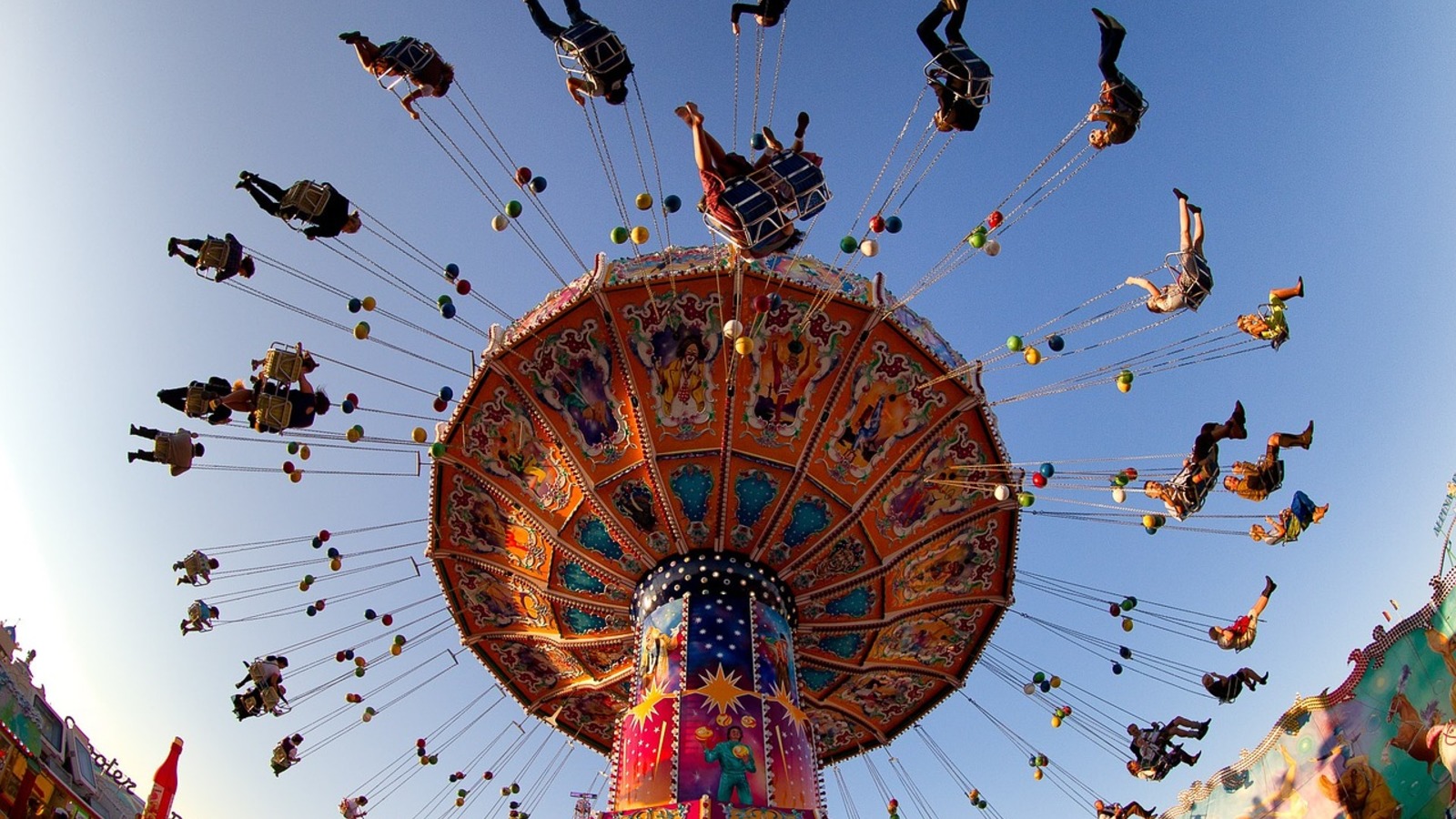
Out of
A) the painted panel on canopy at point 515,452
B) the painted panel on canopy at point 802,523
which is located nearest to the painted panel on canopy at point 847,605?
the painted panel on canopy at point 802,523

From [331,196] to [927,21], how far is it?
21.5 feet

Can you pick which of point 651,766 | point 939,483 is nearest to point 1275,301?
point 939,483

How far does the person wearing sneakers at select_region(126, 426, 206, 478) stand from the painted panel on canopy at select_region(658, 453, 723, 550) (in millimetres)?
5698

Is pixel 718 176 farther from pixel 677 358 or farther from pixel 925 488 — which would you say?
pixel 925 488

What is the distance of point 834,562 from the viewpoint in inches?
550

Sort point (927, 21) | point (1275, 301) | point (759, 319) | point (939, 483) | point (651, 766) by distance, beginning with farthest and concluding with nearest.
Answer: point (939, 483) < point (759, 319) < point (651, 766) < point (1275, 301) < point (927, 21)

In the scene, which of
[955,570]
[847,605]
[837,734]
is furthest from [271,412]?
[837,734]

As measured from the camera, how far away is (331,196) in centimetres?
1102

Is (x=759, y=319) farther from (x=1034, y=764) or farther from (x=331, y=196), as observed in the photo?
(x=1034, y=764)

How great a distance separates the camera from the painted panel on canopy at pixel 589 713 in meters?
15.9

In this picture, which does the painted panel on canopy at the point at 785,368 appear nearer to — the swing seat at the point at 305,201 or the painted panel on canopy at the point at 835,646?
the painted panel on canopy at the point at 835,646

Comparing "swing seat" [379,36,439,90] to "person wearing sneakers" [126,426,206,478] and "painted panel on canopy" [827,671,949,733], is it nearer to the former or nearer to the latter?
"person wearing sneakers" [126,426,206,478]

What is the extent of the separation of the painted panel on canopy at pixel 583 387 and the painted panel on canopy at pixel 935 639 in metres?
4.86

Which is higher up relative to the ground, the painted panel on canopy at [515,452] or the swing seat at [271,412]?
the painted panel on canopy at [515,452]
